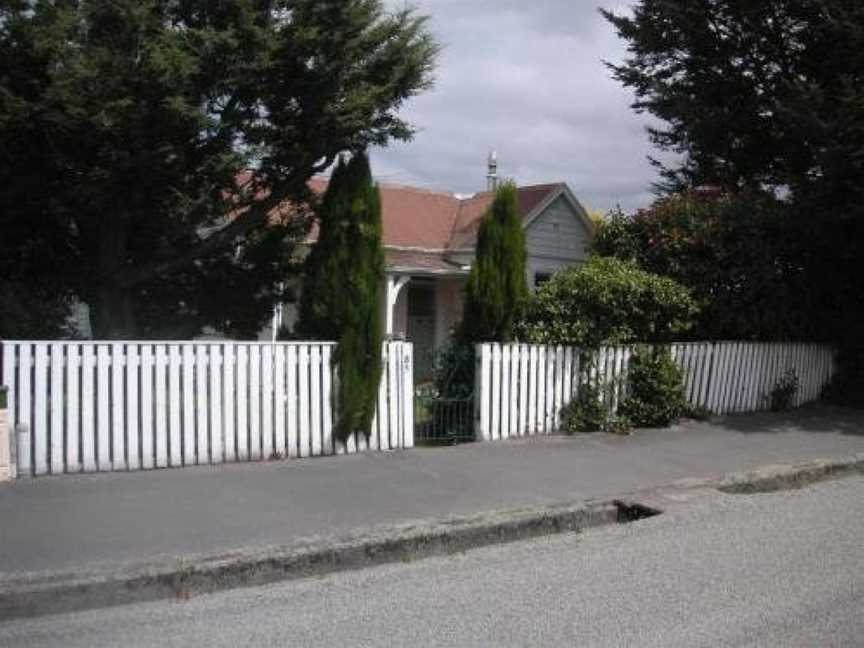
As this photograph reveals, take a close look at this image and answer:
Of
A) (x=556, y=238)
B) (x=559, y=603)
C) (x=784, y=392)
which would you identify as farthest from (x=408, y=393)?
(x=556, y=238)

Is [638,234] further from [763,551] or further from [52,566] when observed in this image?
[52,566]

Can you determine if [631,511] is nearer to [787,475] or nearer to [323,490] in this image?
[787,475]

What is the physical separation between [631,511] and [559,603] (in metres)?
2.56

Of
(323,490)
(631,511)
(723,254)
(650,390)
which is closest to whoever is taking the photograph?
(323,490)

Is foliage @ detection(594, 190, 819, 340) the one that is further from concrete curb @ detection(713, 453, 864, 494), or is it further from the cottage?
the cottage

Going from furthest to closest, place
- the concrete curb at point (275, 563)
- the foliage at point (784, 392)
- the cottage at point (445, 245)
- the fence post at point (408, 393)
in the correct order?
the cottage at point (445, 245), the foliage at point (784, 392), the fence post at point (408, 393), the concrete curb at point (275, 563)

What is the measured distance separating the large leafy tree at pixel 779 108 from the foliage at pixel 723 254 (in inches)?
→ 15.8

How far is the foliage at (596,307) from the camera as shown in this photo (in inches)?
432

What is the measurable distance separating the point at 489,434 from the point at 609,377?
6.07ft

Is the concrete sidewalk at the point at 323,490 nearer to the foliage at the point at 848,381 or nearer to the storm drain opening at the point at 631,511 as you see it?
the storm drain opening at the point at 631,511

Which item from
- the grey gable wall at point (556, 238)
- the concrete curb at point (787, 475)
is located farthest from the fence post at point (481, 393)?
the grey gable wall at point (556, 238)

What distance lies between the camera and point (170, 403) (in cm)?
824

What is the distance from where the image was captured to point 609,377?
36.9 feet

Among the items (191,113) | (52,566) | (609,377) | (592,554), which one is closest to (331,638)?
(52,566)
